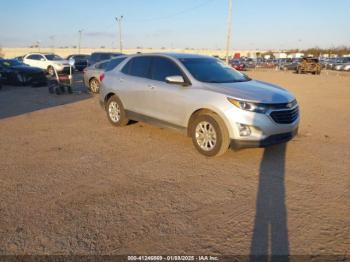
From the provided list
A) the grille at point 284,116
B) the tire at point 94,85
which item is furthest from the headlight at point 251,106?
the tire at point 94,85

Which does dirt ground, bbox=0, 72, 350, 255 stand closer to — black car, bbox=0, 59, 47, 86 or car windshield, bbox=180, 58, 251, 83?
car windshield, bbox=180, 58, 251, 83

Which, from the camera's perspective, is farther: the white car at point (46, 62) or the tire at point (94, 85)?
the white car at point (46, 62)

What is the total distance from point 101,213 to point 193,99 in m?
2.77

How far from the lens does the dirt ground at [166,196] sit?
3.09 meters

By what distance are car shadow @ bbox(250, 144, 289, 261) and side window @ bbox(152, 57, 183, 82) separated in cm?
237

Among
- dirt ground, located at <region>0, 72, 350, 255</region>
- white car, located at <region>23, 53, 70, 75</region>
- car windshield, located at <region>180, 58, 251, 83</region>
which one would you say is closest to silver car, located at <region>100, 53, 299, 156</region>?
car windshield, located at <region>180, 58, 251, 83</region>

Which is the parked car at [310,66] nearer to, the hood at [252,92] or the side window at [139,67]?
the side window at [139,67]

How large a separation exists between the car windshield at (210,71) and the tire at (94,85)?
337 inches

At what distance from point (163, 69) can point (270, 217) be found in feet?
12.6

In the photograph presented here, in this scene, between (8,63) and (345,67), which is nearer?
(8,63)

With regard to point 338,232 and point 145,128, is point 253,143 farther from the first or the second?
point 145,128

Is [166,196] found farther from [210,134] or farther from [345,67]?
[345,67]

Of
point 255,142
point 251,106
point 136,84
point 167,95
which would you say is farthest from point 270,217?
point 136,84

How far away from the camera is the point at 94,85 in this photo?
14.4 meters
